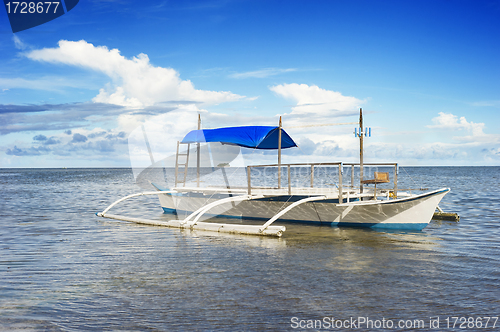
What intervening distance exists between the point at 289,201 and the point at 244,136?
124 inches

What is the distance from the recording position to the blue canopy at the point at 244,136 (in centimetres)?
1469

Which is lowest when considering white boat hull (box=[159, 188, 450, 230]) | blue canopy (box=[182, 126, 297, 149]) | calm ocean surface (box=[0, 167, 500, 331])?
calm ocean surface (box=[0, 167, 500, 331])

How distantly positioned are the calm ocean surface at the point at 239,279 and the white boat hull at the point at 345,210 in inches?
28.0

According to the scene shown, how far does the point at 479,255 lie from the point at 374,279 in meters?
4.01

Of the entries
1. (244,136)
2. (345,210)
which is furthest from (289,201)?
(244,136)

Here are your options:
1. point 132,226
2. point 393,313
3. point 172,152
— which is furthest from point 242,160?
point 393,313

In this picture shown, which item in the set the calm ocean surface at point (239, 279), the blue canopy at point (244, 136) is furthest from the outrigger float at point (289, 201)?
the calm ocean surface at point (239, 279)

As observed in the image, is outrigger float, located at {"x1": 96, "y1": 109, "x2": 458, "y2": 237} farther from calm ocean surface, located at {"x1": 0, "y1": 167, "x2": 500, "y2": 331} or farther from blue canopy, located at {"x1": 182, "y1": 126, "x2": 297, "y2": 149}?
calm ocean surface, located at {"x1": 0, "y1": 167, "x2": 500, "y2": 331}

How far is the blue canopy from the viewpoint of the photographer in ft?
48.2

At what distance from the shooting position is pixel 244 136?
14820 mm

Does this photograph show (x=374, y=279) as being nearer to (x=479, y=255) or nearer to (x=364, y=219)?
(x=479, y=255)

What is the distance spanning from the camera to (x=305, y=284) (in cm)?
690

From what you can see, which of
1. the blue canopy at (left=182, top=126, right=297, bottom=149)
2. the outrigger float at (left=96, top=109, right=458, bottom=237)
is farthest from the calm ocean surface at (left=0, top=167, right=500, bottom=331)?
the blue canopy at (left=182, top=126, right=297, bottom=149)

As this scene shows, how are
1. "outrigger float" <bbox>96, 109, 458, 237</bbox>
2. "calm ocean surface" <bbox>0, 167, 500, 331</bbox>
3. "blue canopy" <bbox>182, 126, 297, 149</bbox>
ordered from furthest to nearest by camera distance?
"blue canopy" <bbox>182, 126, 297, 149</bbox>, "outrigger float" <bbox>96, 109, 458, 237</bbox>, "calm ocean surface" <bbox>0, 167, 500, 331</bbox>
